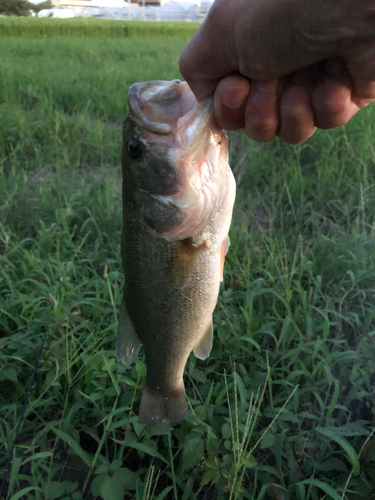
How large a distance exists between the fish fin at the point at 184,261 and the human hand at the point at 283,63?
489 millimetres

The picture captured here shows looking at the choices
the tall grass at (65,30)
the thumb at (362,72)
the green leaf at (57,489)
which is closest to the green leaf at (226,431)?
the green leaf at (57,489)

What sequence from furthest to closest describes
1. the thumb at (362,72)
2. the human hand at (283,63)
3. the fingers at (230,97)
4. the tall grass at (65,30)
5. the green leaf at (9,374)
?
the tall grass at (65,30) → the green leaf at (9,374) → the fingers at (230,97) → the thumb at (362,72) → the human hand at (283,63)

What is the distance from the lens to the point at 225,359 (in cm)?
198

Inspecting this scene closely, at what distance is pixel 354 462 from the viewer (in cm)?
143

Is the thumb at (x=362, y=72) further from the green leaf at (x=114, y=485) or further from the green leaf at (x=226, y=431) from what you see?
the green leaf at (x=114, y=485)

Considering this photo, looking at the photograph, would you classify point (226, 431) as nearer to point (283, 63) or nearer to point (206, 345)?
point (206, 345)

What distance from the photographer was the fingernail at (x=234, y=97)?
1.22m

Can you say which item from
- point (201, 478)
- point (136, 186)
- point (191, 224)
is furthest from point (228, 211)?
point (201, 478)

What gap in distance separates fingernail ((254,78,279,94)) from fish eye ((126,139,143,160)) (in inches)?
19.5

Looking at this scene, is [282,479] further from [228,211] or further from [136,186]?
[136,186]

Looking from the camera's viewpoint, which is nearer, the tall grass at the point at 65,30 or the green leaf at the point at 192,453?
the green leaf at the point at 192,453

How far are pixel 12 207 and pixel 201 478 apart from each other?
2.64 meters

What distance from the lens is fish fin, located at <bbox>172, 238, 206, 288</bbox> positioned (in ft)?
4.43

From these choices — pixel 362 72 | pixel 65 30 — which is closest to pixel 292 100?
pixel 362 72
